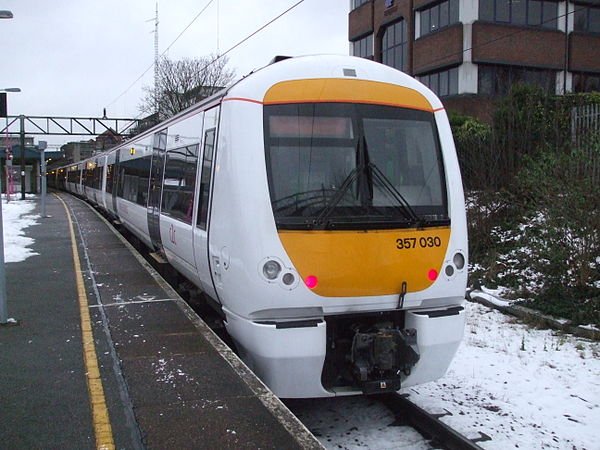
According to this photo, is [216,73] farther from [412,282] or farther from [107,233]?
[412,282]

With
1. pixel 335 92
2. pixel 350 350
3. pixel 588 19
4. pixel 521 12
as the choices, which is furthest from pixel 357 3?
pixel 350 350

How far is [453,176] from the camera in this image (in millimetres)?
5398

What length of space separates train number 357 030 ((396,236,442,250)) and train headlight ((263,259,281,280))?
1.04 metres

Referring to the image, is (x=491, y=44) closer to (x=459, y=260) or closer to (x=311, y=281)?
(x=459, y=260)

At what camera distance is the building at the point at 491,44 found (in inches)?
1019

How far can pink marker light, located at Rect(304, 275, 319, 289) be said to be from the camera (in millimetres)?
4602

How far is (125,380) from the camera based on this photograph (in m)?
4.73

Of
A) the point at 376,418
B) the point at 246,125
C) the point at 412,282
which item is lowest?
the point at 376,418

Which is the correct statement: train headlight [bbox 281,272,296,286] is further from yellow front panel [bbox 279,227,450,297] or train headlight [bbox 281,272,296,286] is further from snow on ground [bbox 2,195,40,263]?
snow on ground [bbox 2,195,40,263]

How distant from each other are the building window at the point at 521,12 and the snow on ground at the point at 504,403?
73.3ft

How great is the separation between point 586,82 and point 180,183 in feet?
84.3

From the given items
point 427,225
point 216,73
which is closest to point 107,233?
→ point 427,225

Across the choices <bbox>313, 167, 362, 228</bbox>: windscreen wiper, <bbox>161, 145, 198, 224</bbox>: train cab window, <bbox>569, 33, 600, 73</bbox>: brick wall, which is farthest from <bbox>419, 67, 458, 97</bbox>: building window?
<bbox>313, 167, 362, 228</bbox>: windscreen wiper

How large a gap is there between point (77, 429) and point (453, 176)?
373 centimetres
